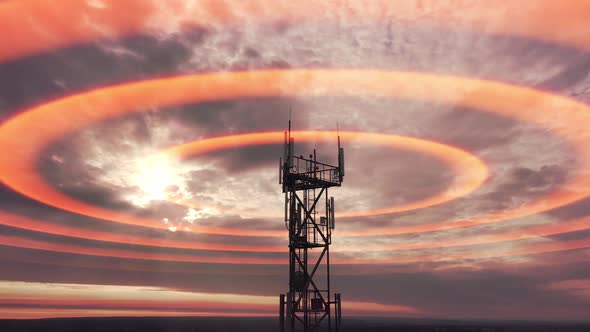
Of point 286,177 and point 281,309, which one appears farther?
point 286,177

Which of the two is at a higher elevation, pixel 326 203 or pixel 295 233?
pixel 326 203

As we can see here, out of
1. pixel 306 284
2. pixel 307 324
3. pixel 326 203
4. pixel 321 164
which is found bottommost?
pixel 307 324

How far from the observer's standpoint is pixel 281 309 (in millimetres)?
28891

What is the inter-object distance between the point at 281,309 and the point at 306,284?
2.75m

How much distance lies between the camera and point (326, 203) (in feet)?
106

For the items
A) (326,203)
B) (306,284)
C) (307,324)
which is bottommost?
(307,324)

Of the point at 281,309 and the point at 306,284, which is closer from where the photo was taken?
the point at 281,309

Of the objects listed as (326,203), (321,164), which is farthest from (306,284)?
(321,164)

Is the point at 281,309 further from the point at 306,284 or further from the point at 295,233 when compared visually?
the point at 295,233

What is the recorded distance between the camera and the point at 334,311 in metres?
30.9

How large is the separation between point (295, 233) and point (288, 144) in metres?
6.31

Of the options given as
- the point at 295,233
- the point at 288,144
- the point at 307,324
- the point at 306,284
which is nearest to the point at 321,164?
the point at 288,144

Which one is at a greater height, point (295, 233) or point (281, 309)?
point (295, 233)

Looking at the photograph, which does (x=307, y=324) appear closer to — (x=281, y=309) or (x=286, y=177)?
(x=281, y=309)
